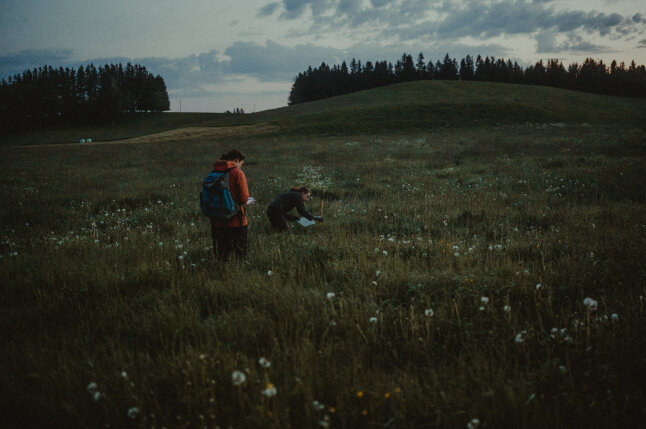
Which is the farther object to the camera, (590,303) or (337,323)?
(337,323)

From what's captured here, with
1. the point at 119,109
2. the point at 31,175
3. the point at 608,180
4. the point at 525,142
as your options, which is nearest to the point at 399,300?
the point at 608,180

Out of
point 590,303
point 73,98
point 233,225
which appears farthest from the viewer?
point 73,98

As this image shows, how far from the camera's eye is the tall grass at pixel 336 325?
223 centimetres

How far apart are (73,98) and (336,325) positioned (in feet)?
377

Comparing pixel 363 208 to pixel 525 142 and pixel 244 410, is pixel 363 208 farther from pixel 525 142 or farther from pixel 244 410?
pixel 525 142

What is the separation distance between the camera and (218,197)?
190 inches

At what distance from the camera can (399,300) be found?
11.9 feet

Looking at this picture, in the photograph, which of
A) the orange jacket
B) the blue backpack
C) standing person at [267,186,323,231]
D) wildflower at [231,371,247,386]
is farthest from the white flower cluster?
wildflower at [231,371,247,386]

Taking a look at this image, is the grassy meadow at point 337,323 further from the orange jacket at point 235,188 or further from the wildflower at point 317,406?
the orange jacket at point 235,188

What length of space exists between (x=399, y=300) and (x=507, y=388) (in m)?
1.45

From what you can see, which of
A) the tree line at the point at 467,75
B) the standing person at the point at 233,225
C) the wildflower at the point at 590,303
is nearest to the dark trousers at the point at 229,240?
the standing person at the point at 233,225

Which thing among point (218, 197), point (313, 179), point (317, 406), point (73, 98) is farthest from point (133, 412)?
point (73, 98)

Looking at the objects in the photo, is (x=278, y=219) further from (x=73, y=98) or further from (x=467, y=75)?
(x=467, y=75)

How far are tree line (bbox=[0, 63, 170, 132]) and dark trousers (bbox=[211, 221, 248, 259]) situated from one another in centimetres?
9818
